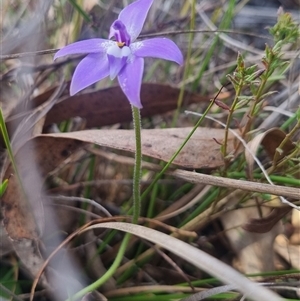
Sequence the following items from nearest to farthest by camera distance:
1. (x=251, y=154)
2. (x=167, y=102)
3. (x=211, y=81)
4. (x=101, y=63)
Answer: (x=101, y=63) < (x=251, y=154) < (x=167, y=102) < (x=211, y=81)

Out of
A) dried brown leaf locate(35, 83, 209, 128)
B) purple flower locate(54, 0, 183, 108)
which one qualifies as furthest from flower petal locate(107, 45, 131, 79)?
dried brown leaf locate(35, 83, 209, 128)

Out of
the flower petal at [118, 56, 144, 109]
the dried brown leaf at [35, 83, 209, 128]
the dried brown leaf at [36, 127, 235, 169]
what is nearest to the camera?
the flower petal at [118, 56, 144, 109]

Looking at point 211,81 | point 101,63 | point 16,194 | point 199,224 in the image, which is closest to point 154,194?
point 199,224

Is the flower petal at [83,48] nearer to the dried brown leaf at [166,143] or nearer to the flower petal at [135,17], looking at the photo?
the flower petal at [135,17]

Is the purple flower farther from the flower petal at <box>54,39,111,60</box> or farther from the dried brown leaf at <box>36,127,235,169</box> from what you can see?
the dried brown leaf at <box>36,127,235,169</box>

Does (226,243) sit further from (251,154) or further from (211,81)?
(211,81)

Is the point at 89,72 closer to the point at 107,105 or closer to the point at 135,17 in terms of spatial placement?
the point at 135,17

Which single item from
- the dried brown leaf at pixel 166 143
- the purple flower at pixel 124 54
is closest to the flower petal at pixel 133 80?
the purple flower at pixel 124 54
